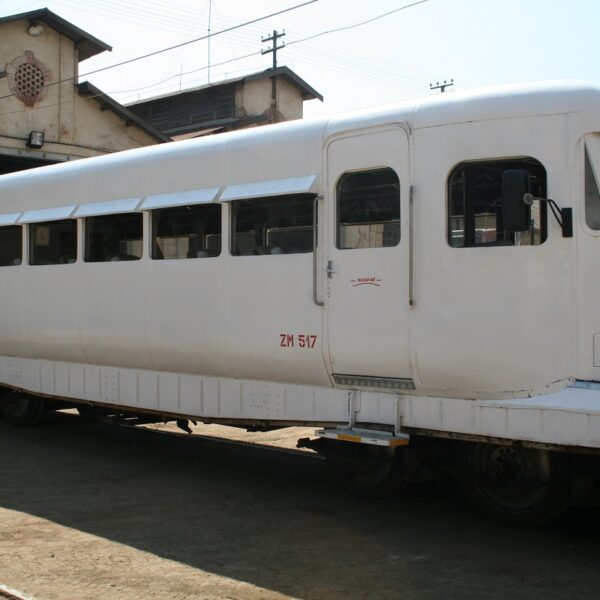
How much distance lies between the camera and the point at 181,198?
27.2ft

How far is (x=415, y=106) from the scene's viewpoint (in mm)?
6664

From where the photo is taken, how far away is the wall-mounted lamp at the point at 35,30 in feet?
82.2

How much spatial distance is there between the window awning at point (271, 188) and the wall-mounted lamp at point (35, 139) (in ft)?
59.0

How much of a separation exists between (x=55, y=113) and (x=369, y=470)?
68.9 ft

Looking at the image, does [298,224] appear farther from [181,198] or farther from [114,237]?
[114,237]

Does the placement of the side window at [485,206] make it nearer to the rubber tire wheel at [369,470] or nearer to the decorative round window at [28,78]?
the rubber tire wheel at [369,470]

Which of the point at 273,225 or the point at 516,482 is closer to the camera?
the point at 516,482

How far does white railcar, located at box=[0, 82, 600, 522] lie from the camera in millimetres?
5945

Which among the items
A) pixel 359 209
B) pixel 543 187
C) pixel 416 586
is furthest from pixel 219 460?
pixel 543 187

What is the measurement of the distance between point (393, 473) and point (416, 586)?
1.78 meters

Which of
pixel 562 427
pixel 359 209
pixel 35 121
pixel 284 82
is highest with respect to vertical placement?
pixel 284 82

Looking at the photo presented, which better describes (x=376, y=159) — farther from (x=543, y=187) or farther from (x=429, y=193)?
(x=543, y=187)

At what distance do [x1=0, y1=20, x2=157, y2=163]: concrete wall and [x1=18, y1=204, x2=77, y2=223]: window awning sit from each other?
14044mm

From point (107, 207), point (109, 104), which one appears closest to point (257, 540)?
point (107, 207)
